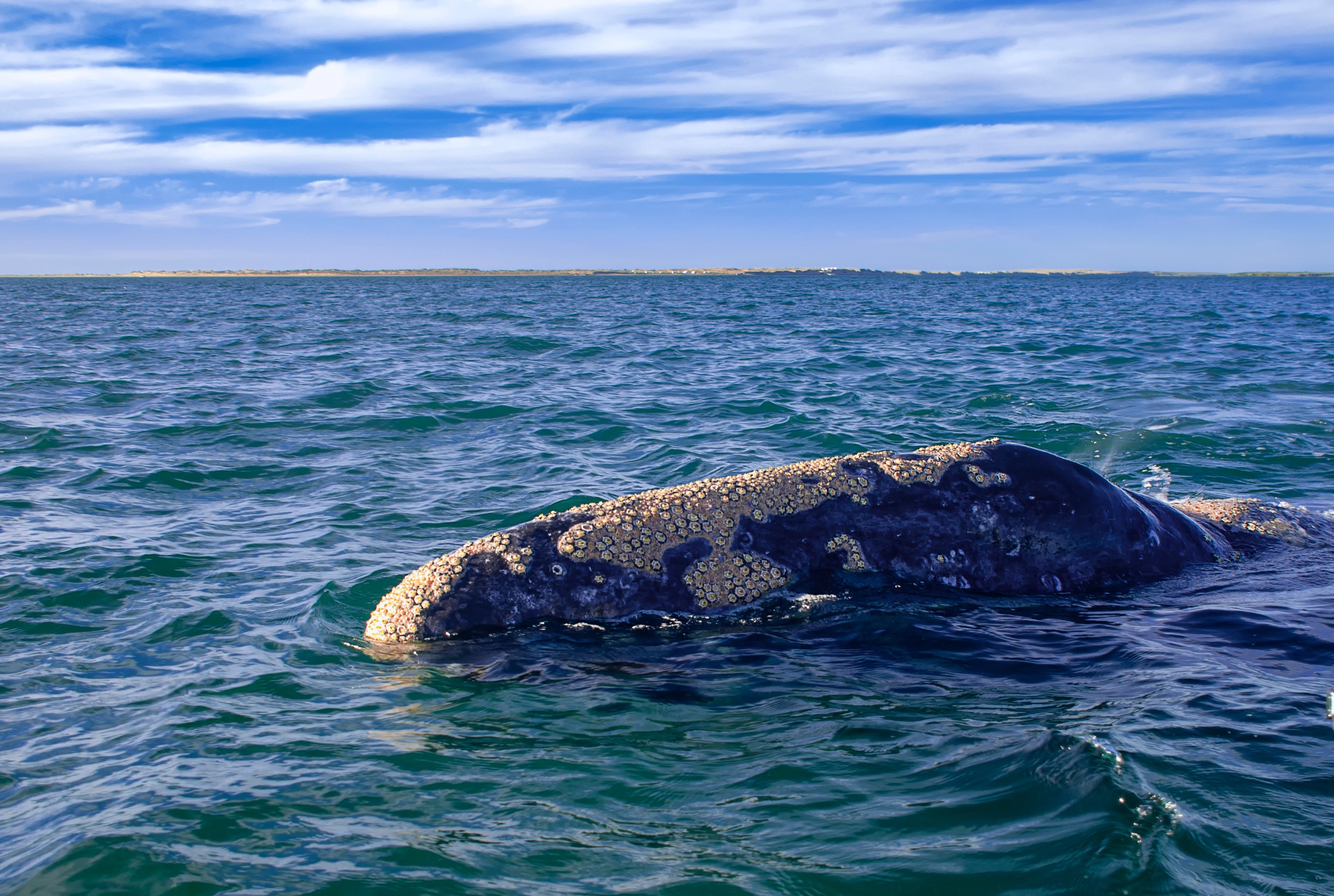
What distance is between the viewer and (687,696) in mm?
4973

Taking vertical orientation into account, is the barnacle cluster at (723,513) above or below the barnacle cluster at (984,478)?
below

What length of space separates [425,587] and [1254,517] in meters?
6.82

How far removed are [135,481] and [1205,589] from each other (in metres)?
11.0

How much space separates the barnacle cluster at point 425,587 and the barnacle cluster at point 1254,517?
5.55 meters

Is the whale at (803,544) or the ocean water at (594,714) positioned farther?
the whale at (803,544)

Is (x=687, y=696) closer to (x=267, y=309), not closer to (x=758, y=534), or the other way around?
(x=758, y=534)

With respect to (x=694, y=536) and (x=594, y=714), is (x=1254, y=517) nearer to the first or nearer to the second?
(x=694, y=536)

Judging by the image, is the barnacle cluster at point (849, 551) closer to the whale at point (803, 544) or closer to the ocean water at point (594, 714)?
the whale at point (803, 544)

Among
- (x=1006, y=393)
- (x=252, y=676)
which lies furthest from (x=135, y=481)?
(x=1006, y=393)

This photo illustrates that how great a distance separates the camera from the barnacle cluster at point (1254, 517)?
7574 mm

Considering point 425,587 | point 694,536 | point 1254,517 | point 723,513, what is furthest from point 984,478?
point 425,587

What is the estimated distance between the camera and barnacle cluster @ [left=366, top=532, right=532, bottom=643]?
5.88 m

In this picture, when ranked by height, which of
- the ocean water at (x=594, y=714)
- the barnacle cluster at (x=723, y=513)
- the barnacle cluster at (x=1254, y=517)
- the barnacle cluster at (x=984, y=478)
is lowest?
the ocean water at (x=594, y=714)

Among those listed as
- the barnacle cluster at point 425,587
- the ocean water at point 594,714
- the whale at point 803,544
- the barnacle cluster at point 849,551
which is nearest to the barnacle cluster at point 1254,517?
the ocean water at point 594,714
